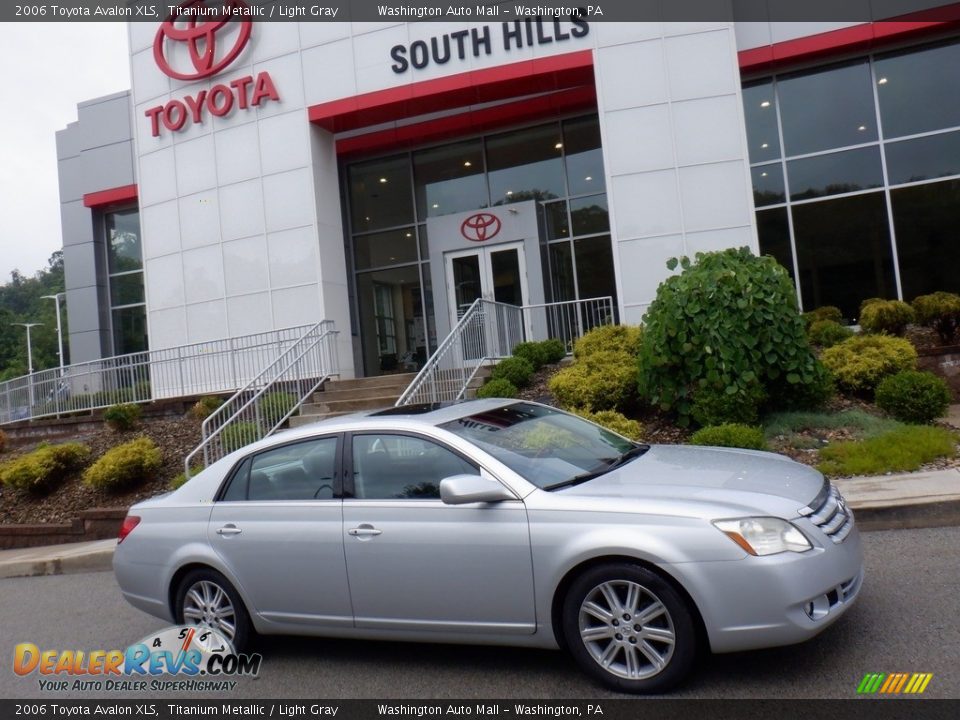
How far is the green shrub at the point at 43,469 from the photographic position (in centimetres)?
1222

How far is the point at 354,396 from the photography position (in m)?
14.1

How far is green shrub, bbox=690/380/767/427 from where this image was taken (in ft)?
30.1

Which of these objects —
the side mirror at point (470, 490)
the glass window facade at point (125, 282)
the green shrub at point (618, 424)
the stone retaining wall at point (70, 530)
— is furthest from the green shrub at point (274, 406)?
the glass window facade at point (125, 282)

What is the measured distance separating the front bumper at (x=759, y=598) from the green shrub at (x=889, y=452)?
452cm

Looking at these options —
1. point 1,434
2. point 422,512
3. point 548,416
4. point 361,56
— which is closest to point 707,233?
point 361,56

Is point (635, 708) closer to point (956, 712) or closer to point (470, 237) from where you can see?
point (956, 712)

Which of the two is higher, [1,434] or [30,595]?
[1,434]

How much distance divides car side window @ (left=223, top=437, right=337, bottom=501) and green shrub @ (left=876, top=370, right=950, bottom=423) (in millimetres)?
7230

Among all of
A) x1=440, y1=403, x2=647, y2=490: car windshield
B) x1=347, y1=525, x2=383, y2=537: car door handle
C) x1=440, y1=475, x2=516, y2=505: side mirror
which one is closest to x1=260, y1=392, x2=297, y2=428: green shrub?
x1=440, y1=403, x2=647, y2=490: car windshield

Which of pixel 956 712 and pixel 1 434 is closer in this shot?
pixel 956 712

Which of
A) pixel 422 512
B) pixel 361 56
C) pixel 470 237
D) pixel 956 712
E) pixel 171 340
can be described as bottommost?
pixel 956 712

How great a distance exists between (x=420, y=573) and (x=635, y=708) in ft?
4.34

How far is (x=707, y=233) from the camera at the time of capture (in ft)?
46.7

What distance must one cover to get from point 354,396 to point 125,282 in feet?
42.1
